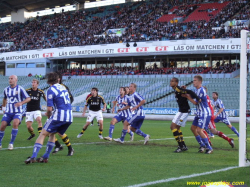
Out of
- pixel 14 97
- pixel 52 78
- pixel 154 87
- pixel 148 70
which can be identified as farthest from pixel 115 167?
pixel 148 70

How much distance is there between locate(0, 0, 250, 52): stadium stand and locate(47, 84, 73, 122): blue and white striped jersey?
34.4 metres

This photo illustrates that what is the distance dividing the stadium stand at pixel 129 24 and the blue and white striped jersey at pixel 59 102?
34433mm

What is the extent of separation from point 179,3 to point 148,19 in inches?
235

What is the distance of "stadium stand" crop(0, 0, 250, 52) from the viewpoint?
46.5m

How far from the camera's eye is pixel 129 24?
175 feet

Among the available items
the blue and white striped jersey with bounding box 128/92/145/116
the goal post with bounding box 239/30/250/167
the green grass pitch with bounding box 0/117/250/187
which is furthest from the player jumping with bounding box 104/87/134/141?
the goal post with bounding box 239/30/250/167

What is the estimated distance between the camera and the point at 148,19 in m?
52.9

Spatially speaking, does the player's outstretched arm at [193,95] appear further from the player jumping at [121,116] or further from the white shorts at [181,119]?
the player jumping at [121,116]

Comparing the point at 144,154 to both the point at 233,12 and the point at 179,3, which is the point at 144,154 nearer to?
the point at 233,12

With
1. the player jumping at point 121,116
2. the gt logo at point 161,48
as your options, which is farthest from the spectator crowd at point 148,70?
the player jumping at point 121,116

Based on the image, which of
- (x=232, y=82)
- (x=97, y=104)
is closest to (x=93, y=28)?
(x=232, y=82)

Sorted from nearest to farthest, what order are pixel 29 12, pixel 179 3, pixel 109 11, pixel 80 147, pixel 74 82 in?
pixel 80 147 → pixel 74 82 → pixel 179 3 → pixel 109 11 → pixel 29 12

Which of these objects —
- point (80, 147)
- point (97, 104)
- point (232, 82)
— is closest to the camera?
point (80, 147)

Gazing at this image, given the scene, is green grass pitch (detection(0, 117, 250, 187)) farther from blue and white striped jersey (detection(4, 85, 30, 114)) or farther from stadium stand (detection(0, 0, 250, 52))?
stadium stand (detection(0, 0, 250, 52))
